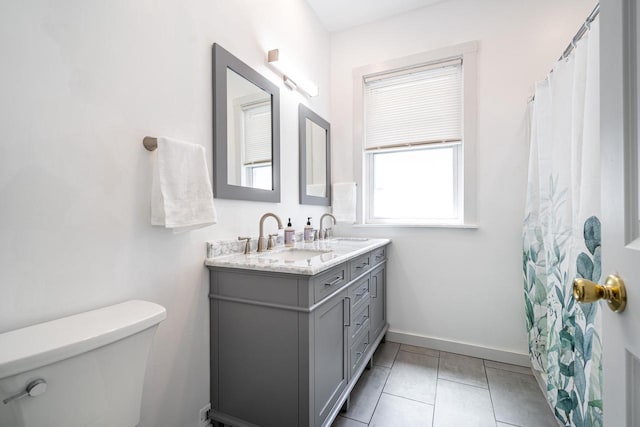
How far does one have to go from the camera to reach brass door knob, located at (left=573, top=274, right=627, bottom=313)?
1.59ft

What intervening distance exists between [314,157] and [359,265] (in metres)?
1.04

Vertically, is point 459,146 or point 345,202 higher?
point 459,146

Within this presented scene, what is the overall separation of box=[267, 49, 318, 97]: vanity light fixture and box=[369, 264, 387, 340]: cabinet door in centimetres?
144

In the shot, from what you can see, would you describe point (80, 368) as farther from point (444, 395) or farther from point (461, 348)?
point (461, 348)

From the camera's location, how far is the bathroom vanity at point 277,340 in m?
1.16

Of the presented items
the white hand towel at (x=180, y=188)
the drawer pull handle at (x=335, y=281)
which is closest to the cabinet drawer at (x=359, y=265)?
the drawer pull handle at (x=335, y=281)

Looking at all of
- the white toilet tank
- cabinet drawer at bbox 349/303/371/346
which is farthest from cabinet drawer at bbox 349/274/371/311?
the white toilet tank

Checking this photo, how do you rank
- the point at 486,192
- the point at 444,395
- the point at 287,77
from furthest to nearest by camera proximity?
the point at 486,192
the point at 287,77
the point at 444,395

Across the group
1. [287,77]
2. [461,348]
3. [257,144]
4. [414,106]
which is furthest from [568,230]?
[287,77]

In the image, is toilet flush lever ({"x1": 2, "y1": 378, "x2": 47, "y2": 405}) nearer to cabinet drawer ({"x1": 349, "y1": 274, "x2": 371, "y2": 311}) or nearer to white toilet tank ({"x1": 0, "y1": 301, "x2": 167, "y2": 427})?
white toilet tank ({"x1": 0, "y1": 301, "x2": 167, "y2": 427})

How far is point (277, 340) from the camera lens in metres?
1.20

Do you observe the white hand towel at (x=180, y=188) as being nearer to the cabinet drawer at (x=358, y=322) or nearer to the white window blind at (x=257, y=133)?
the white window blind at (x=257, y=133)

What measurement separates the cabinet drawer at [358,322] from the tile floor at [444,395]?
1.21ft

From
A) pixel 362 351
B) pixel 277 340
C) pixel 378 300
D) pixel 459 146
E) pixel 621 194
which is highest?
pixel 459 146
